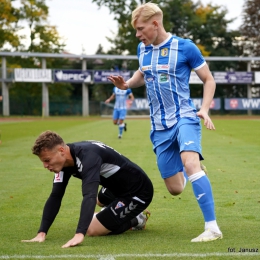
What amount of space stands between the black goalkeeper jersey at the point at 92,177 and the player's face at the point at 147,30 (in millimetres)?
1232

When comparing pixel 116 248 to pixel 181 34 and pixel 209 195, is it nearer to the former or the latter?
pixel 209 195

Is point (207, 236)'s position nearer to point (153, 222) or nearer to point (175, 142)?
point (175, 142)

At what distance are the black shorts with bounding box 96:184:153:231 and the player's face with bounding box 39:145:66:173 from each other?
3.19 feet

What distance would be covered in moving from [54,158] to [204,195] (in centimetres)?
152

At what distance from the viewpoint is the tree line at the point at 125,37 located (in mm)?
66562

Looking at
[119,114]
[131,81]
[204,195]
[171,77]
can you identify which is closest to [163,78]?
[171,77]

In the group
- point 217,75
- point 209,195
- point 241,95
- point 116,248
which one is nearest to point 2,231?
point 116,248

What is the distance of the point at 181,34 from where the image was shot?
7750 cm

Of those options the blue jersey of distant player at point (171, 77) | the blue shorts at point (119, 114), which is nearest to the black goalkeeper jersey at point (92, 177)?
the blue jersey of distant player at point (171, 77)

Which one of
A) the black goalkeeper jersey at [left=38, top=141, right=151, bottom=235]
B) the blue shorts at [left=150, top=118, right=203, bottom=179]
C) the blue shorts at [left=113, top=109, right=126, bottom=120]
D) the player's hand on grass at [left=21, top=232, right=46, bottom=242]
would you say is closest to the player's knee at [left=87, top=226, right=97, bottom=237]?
the black goalkeeper jersey at [left=38, top=141, right=151, bottom=235]

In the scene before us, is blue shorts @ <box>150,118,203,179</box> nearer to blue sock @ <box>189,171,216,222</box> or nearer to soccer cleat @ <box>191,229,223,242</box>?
blue sock @ <box>189,171,216,222</box>

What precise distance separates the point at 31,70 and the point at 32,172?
1888 inches

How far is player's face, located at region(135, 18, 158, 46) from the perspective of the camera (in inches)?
268

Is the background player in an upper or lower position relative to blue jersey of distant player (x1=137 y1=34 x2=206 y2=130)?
lower
